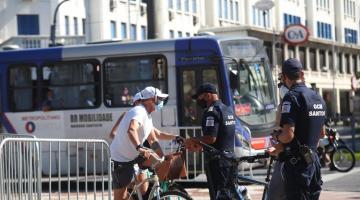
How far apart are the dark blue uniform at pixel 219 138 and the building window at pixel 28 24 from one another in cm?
4189

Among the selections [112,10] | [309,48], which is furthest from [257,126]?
[309,48]

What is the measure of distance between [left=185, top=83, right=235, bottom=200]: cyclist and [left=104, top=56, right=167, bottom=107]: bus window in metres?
7.71

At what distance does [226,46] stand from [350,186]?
3868 millimetres

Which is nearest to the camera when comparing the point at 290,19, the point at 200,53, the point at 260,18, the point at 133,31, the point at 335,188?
the point at 335,188

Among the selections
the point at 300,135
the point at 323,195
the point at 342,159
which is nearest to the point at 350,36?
the point at 342,159

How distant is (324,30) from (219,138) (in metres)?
71.9

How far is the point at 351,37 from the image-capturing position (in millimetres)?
83625

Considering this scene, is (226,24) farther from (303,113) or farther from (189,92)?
(303,113)

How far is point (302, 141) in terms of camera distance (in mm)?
7418

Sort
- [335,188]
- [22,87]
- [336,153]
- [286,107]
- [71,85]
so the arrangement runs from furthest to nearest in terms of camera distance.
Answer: [336,153], [22,87], [71,85], [335,188], [286,107]

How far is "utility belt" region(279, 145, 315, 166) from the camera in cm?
737

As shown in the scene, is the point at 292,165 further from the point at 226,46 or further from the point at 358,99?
the point at 358,99

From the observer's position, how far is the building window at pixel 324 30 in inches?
3046

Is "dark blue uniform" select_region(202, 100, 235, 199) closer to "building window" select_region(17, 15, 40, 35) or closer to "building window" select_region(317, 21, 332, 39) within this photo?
"building window" select_region(17, 15, 40, 35)
